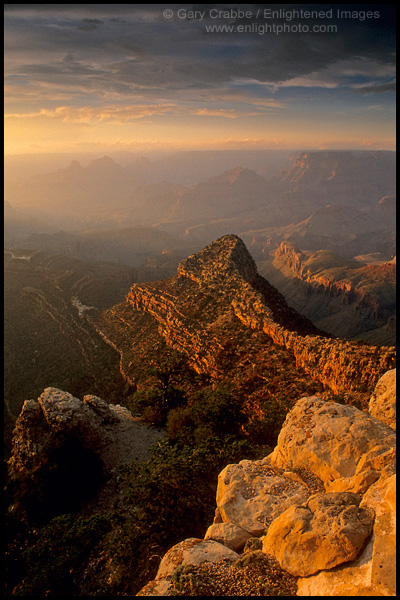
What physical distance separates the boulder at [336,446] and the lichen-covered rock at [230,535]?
264 cm

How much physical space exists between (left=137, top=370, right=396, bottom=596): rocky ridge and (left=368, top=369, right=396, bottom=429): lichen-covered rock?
83 mm

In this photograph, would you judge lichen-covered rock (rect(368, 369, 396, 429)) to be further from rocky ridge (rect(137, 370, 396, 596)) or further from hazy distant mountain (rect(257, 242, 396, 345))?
hazy distant mountain (rect(257, 242, 396, 345))

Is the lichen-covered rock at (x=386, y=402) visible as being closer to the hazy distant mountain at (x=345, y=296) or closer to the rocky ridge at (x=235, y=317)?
the rocky ridge at (x=235, y=317)

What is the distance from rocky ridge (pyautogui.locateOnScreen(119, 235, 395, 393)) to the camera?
1977 centimetres

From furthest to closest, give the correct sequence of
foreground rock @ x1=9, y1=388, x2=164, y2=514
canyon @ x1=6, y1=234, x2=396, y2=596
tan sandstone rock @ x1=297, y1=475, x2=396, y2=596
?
foreground rock @ x1=9, y1=388, x2=164, y2=514 < canyon @ x1=6, y1=234, x2=396, y2=596 < tan sandstone rock @ x1=297, y1=475, x2=396, y2=596

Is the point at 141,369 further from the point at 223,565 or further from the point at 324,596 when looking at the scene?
the point at 324,596

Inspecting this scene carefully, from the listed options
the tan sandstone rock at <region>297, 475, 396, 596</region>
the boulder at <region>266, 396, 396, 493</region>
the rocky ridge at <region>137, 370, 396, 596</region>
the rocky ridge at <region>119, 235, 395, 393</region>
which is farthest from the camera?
the rocky ridge at <region>119, 235, 395, 393</region>

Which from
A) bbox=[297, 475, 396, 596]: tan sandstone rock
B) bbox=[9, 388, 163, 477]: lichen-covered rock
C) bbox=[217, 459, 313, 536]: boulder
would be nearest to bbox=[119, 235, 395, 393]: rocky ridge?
bbox=[9, 388, 163, 477]: lichen-covered rock

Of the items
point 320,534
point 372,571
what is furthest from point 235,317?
point 372,571

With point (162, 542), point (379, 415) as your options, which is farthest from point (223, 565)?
point (379, 415)

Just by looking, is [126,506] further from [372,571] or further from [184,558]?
[372,571]

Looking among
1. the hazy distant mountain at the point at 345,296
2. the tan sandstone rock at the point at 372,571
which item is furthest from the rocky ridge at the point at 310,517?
the hazy distant mountain at the point at 345,296

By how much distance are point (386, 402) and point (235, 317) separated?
2069 cm

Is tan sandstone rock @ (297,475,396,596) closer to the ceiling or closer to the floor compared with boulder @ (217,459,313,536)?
closer to the ceiling
